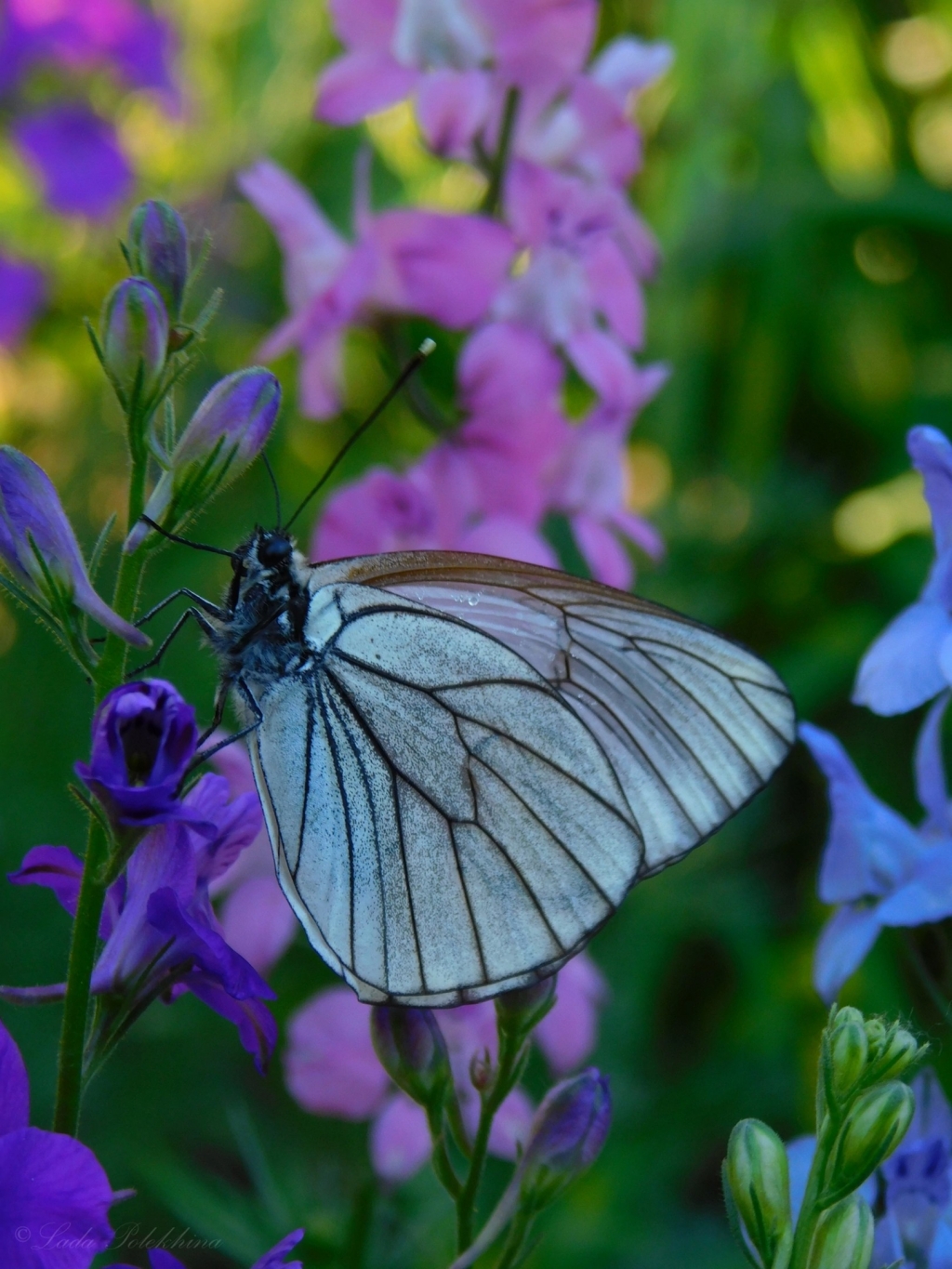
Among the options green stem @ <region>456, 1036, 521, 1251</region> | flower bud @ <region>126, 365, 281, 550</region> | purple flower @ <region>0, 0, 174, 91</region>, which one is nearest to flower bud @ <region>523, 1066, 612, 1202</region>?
green stem @ <region>456, 1036, 521, 1251</region>

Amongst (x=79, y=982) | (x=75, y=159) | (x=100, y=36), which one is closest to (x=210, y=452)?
(x=79, y=982)

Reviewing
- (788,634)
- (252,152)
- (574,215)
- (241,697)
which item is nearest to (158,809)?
(241,697)

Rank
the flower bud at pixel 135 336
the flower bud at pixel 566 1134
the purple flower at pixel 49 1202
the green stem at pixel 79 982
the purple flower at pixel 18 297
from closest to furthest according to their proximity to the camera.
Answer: the purple flower at pixel 49 1202 < the green stem at pixel 79 982 < the flower bud at pixel 135 336 < the flower bud at pixel 566 1134 < the purple flower at pixel 18 297

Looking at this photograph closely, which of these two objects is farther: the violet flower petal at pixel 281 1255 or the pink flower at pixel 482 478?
the pink flower at pixel 482 478

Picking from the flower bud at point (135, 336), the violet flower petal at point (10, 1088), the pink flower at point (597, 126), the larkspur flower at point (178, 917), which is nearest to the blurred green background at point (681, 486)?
the pink flower at point (597, 126)

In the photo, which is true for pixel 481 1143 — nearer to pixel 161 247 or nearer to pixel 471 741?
pixel 471 741

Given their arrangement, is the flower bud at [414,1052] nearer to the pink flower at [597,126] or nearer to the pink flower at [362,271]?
the pink flower at [362,271]

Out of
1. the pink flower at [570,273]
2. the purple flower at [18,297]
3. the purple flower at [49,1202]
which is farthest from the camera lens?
the purple flower at [18,297]

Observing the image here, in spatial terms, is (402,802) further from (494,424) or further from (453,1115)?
(494,424)
